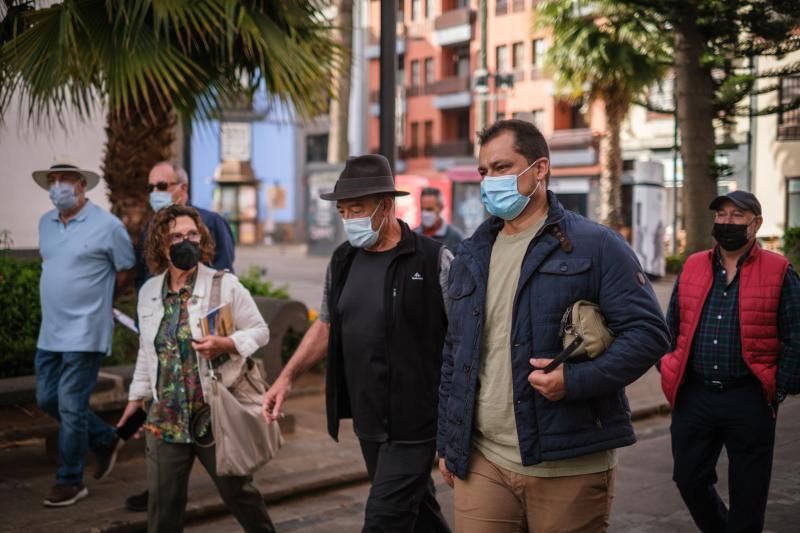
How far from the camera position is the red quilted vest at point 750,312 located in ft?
16.1

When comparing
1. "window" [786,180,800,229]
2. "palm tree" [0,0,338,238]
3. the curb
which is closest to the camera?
the curb

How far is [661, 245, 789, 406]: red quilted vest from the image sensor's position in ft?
16.1

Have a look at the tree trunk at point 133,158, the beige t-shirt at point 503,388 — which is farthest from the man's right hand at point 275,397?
the tree trunk at point 133,158

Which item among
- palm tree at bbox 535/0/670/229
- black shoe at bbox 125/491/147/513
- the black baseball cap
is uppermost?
palm tree at bbox 535/0/670/229

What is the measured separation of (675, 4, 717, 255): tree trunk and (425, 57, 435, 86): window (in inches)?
1751

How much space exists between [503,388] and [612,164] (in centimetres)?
2850

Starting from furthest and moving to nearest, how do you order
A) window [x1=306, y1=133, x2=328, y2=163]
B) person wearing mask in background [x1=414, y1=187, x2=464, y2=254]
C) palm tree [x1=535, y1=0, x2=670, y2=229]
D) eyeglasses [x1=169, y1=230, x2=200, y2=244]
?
window [x1=306, y1=133, x2=328, y2=163] → palm tree [x1=535, y1=0, x2=670, y2=229] → person wearing mask in background [x1=414, y1=187, x2=464, y2=254] → eyeglasses [x1=169, y1=230, x2=200, y2=244]

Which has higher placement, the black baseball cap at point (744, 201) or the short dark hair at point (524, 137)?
the short dark hair at point (524, 137)

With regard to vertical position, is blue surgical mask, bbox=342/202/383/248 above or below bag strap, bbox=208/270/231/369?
above

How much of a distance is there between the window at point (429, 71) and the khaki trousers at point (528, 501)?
54.5 metres

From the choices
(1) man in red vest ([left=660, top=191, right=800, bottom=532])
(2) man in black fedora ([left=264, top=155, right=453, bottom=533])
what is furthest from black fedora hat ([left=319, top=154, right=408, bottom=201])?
(1) man in red vest ([left=660, top=191, right=800, bottom=532])

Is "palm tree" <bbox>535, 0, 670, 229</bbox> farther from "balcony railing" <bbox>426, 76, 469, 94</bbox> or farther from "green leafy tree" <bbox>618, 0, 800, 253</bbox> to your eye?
"balcony railing" <bbox>426, 76, 469, 94</bbox>

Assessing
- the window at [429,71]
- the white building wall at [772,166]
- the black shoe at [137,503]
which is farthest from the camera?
the window at [429,71]

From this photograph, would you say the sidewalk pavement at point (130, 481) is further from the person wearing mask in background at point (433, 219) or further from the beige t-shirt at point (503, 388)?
the beige t-shirt at point (503, 388)
